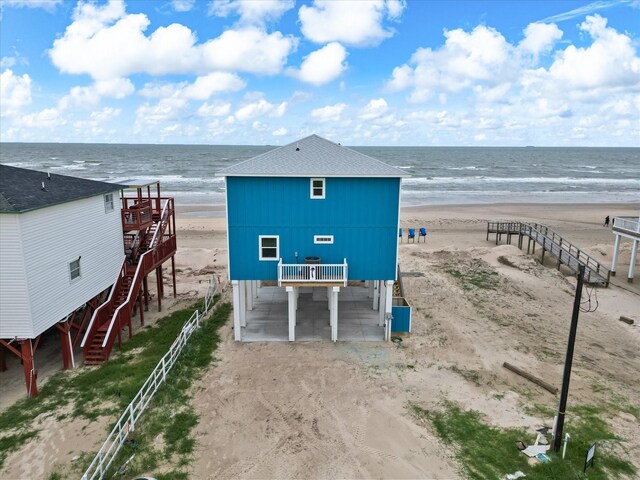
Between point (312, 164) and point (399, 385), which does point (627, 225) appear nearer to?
point (399, 385)

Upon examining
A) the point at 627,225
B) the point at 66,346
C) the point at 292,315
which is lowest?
the point at 66,346

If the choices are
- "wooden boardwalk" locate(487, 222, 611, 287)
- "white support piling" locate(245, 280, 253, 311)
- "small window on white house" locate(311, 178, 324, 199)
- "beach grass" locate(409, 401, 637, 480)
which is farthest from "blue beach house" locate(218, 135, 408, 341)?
"wooden boardwalk" locate(487, 222, 611, 287)

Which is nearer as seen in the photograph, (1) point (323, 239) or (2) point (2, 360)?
(2) point (2, 360)

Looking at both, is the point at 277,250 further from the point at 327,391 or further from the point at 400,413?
the point at 400,413

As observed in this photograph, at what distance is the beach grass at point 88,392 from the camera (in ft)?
41.0

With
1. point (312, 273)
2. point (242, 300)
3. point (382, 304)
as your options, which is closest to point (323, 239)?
point (312, 273)

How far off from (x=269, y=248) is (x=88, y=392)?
8037 mm

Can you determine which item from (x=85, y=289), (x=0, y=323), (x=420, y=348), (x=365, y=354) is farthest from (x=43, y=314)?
(x=420, y=348)

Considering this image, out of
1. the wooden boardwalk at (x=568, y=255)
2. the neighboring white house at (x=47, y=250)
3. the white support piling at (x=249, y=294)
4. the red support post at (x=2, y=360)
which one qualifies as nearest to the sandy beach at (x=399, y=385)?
the red support post at (x=2, y=360)

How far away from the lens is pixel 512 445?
38.4 feet

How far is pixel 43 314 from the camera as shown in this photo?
47.1 ft

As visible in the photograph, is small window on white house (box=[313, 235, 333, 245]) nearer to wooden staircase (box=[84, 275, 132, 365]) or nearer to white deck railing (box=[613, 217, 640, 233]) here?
wooden staircase (box=[84, 275, 132, 365])

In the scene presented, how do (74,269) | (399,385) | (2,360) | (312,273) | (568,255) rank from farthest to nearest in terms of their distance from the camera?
(568,255) → (312,273) → (74,269) → (2,360) → (399,385)

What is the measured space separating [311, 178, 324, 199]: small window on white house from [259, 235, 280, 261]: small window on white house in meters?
2.33
